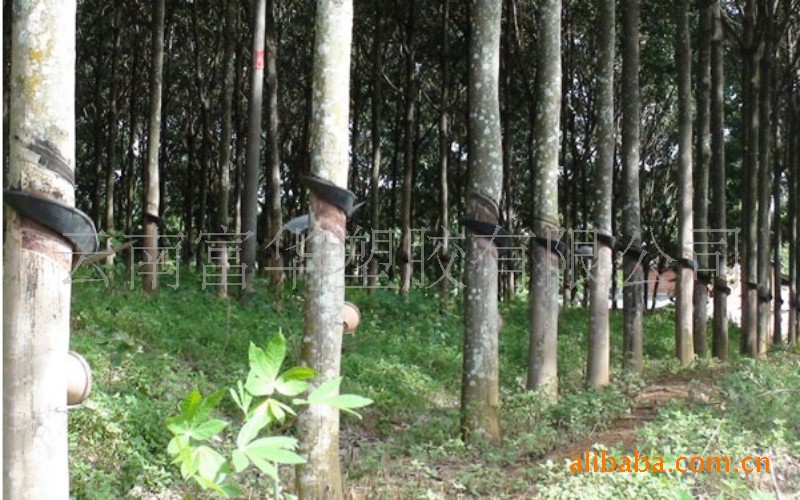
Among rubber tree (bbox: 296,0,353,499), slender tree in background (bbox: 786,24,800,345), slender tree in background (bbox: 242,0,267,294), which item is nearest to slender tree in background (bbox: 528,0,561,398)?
rubber tree (bbox: 296,0,353,499)

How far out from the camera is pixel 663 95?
20391 mm

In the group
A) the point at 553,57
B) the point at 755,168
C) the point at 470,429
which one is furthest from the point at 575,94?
the point at 470,429

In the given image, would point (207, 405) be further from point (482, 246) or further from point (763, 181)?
point (763, 181)

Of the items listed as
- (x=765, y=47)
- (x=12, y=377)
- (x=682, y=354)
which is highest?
(x=765, y=47)

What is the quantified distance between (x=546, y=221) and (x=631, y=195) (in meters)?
2.55

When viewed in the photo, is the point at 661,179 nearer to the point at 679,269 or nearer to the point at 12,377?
the point at 679,269

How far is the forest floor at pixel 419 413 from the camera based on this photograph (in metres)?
4.86

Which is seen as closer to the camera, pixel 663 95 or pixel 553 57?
pixel 553 57

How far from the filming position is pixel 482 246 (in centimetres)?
611

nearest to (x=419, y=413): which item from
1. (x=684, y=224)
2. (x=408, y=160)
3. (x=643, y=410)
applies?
(x=643, y=410)

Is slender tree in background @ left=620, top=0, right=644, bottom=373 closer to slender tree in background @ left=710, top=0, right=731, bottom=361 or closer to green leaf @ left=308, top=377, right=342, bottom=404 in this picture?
slender tree in background @ left=710, top=0, right=731, bottom=361

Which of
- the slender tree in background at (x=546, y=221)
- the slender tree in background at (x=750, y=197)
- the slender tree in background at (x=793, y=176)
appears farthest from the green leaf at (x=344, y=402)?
the slender tree in background at (x=793, y=176)

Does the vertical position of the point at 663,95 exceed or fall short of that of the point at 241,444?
it exceeds it

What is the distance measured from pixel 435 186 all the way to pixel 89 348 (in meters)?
18.5
